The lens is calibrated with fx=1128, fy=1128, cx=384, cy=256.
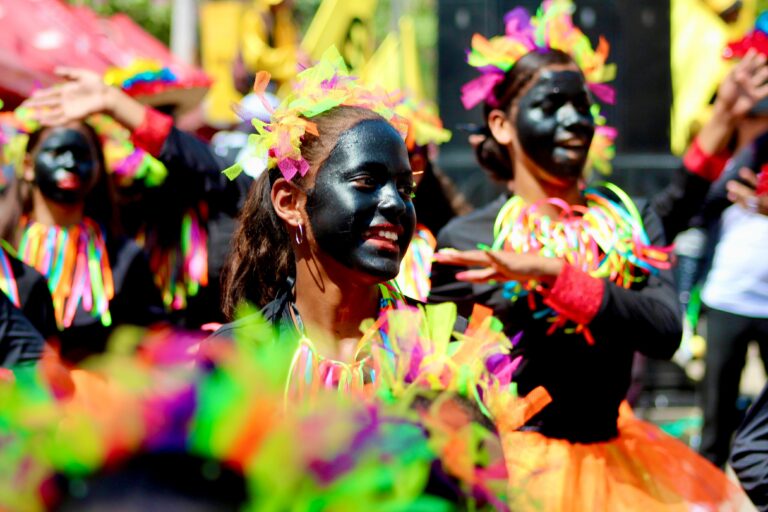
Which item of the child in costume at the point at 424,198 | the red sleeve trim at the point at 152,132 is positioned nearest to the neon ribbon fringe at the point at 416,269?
the child in costume at the point at 424,198

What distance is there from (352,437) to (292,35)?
8.68 metres

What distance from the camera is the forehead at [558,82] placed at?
12.0 ft

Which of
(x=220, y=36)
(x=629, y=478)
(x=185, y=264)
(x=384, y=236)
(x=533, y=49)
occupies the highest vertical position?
(x=220, y=36)

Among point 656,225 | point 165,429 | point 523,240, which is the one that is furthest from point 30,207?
point 165,429

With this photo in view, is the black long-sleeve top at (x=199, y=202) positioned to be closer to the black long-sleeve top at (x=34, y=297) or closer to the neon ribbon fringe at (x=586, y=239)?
the black long-sleeve top at (x=34, y=297)

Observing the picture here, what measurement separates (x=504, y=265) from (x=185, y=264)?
94.8 inches

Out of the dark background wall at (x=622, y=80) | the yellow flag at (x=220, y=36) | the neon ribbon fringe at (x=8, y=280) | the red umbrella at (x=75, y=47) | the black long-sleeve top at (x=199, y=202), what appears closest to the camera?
the neon ribbon fringe at (x=8, y=280)

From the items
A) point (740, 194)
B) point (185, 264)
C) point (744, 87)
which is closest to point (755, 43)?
point (744, 87)

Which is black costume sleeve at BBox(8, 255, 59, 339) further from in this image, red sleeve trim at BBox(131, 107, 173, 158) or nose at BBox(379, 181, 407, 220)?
nose at BBox(379, 181, 407, 220)

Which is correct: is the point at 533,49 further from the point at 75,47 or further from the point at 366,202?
the point at 75,47

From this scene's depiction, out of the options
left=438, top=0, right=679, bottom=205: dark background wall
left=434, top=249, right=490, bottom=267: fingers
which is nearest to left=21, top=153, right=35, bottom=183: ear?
left=434, top=249, right=490, bottom=267: fingers

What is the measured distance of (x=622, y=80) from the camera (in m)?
8.97

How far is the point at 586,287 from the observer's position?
3.19 m

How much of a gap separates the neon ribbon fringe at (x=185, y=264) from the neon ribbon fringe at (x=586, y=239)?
6.12ft
